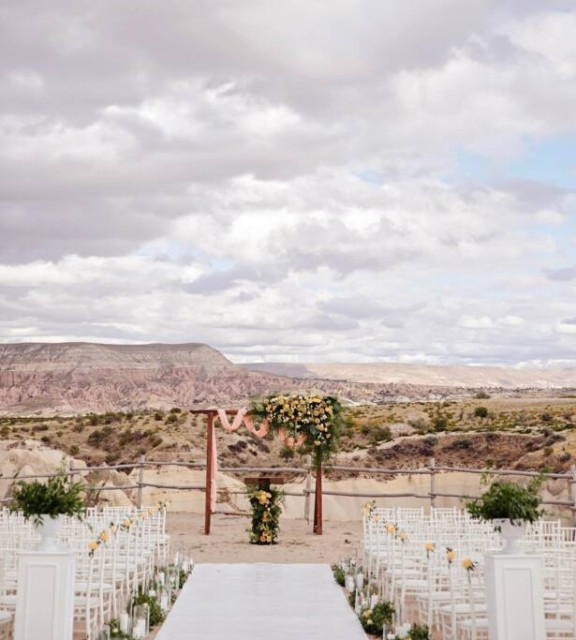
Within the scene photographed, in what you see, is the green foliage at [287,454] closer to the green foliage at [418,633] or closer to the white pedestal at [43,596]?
the green foliage at [418,633]

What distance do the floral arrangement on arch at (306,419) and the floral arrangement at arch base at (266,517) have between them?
128 centimetres

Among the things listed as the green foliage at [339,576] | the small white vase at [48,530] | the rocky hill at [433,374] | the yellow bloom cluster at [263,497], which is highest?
the rocky hill at [433,374]

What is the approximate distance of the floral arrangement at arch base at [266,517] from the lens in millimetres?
16750

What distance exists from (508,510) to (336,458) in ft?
96.1

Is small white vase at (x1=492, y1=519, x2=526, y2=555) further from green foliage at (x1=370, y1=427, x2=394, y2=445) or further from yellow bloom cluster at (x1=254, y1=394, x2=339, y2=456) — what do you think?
green foliage at (x1=370, y1=427, x2=394, y2=445)

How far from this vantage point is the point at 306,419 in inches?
701

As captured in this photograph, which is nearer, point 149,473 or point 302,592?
point 302,592

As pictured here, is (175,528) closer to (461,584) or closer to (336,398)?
(336,398)

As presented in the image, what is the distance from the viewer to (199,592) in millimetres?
11086

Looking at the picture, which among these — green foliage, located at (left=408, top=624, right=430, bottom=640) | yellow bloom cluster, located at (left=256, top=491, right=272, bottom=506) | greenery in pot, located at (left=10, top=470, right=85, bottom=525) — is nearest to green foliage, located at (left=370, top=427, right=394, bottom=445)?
yellow bloom cluster, located at (left=256, top=491, right=272, bottom=506)

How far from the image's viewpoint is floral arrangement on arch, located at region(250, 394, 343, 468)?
58.4ft

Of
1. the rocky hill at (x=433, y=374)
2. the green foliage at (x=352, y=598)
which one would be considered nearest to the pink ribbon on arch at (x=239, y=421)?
the green foliage at (x=352, y=598)

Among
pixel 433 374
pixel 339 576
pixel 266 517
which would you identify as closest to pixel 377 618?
pixel 339 576

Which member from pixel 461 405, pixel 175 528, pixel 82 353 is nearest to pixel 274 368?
pixel 82 353
